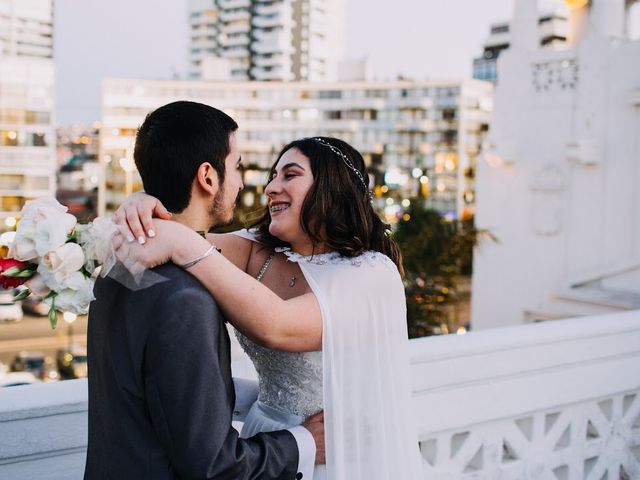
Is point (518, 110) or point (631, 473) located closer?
point (631, 473)

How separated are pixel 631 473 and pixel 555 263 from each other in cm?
831

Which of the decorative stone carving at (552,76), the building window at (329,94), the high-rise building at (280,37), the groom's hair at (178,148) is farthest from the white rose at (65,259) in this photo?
the high-rise building at (280,37)

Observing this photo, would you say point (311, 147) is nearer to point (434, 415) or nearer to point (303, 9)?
point (434, 415)

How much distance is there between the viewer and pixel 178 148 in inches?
59.9

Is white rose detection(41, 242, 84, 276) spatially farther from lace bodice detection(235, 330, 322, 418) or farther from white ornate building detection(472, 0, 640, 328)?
white ornate building detection(472, 0, 640, 328)

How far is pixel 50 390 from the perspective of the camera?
1953 mm

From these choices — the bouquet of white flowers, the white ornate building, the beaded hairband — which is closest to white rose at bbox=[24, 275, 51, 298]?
the bouquet of white flowers

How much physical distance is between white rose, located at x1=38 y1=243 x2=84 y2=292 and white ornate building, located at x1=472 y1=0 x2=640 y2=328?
864cm

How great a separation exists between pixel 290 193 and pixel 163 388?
64 cm

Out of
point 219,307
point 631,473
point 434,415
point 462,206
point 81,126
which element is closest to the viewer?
point 219,307

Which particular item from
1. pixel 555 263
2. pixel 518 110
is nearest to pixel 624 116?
pixel 518 110

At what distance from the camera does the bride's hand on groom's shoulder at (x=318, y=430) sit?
67.2 inches

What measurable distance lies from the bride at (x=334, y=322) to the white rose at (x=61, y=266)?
319 millimetres

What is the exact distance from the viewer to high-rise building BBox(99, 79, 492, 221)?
7581 centimetres
